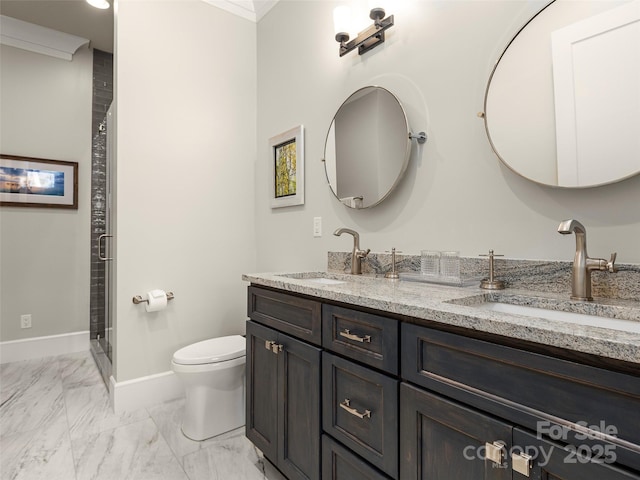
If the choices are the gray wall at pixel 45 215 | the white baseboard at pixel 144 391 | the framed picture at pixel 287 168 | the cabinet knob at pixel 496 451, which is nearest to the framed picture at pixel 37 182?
the gray wall at pixel 45 215

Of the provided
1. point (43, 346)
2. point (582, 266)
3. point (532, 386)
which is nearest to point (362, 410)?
point (532, 386)

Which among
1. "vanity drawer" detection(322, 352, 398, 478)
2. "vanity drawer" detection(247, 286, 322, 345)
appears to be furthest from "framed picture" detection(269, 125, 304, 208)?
"vanity drawer" detection(322, 352, 398, 478)

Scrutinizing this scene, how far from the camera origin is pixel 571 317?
39.4 inches

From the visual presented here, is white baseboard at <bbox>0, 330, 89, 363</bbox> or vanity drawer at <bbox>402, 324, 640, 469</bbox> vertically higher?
vanity drawer at <bbox>402, 324, 640, 469</bbox>

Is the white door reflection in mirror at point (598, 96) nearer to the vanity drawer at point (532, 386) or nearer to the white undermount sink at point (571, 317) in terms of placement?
the white undermount sink at point (571, 317)

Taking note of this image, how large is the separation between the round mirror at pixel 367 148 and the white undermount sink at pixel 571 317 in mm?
752

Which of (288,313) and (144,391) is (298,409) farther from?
(144,391)

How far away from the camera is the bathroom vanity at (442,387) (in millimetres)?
628

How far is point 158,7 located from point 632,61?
8.43ft

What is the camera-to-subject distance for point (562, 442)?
0.67 m

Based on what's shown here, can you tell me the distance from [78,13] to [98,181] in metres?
1.35

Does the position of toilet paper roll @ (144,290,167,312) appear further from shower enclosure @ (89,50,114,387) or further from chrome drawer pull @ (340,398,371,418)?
chrome drawer pull @ (340,398,371,418)

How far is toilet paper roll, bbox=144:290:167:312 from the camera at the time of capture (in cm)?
219

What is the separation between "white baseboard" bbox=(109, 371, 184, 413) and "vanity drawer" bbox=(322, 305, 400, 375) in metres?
1.62
